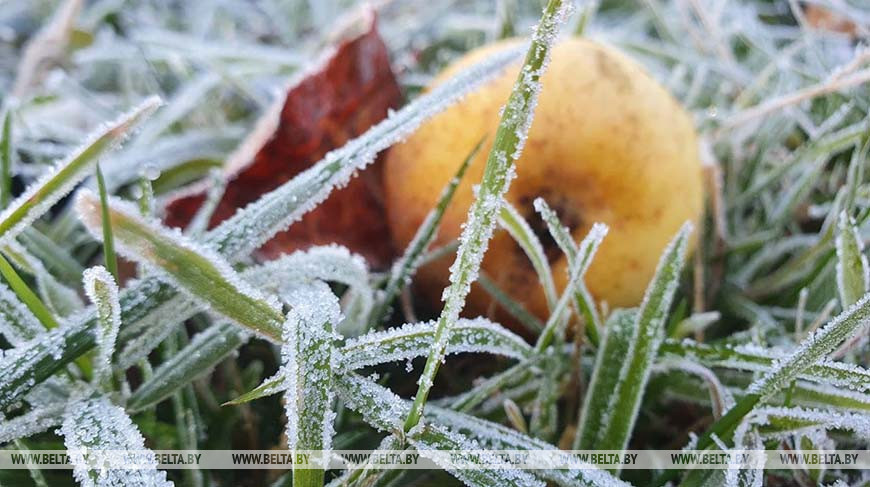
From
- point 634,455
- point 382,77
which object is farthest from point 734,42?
point 634,455

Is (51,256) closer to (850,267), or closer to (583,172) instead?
(583,172)

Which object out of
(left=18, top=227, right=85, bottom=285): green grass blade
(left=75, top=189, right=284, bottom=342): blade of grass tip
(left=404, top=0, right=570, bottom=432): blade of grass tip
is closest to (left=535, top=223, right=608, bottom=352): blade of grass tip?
(left=404, top=0, right=570, bottom=432): blade of grass tip

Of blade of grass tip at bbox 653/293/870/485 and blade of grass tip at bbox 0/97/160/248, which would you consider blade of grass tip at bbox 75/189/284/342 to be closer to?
blade of grass tip at bbox 0/97/160/248

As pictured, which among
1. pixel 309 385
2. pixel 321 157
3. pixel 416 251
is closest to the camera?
pixel 309 385

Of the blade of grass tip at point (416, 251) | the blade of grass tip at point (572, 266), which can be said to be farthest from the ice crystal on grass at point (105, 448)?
the blade of grass tip at point (572, 266)

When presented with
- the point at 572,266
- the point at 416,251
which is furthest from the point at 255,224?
the point at 572,266

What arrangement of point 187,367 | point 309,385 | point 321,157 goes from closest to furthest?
point 309,385, point 187,367, point 321,157
